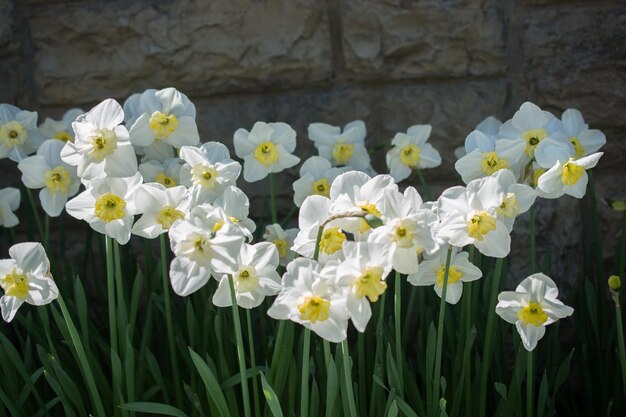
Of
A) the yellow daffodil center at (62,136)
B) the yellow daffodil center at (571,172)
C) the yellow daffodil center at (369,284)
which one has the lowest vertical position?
the yellow daffodil center at (369,284)

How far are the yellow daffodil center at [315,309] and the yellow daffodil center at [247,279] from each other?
0.19m

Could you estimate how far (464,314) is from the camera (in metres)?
1.66

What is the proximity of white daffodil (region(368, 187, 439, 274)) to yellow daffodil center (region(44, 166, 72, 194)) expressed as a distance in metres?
0.80

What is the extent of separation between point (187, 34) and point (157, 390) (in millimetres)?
1031

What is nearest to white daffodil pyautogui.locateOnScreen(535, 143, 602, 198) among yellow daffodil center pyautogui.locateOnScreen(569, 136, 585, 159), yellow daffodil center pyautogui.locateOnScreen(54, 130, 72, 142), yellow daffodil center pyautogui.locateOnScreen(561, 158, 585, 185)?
yellow daffodil center pyautogui.locateOnScreen(561, 158, 585, 185)

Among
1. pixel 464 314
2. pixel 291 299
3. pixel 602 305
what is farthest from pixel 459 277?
pixel 602 305

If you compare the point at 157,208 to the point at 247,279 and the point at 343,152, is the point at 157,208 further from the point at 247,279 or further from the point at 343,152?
the point at 343,152

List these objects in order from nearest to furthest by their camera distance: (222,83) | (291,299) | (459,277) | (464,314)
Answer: (291,299) < (459,277) < (464,314) < (222,83)

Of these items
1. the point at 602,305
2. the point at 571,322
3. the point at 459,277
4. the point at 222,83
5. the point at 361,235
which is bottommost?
the point at 571,322

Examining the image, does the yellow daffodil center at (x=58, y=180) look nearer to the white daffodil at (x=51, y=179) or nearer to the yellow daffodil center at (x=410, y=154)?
the white daffodil at (x=51, y=179)

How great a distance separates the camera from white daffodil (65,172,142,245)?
146cm

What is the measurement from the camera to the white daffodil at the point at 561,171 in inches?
59.0

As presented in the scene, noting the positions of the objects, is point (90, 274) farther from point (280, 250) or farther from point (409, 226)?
point (409, 226)

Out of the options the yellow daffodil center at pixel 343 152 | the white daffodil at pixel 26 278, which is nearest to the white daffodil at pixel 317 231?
the white daffodil at pixel 26 278
